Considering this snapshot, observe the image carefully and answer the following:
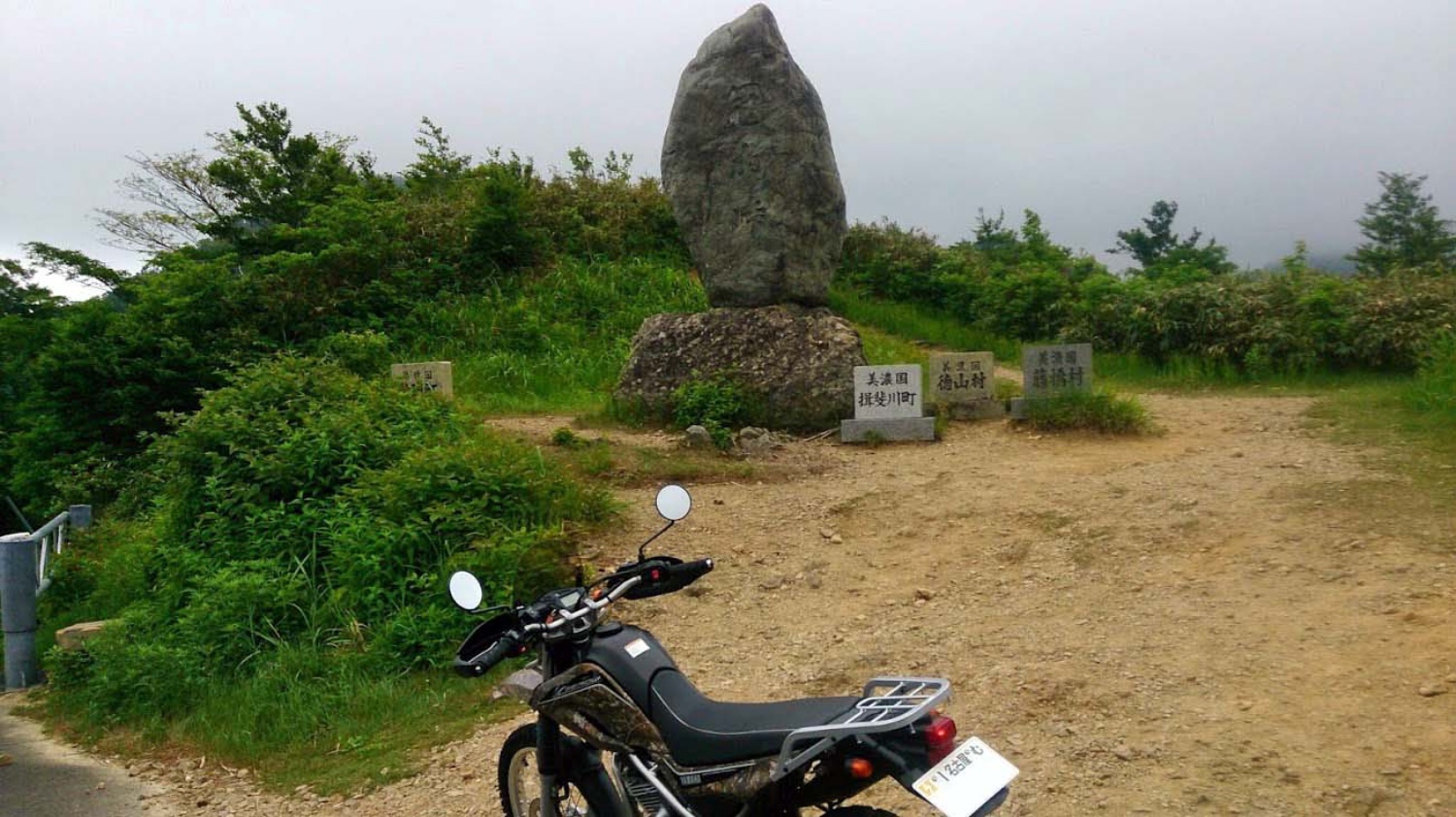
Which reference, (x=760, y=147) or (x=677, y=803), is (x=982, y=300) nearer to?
(x=760, y=147)

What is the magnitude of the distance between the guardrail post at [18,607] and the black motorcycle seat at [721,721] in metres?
5.76

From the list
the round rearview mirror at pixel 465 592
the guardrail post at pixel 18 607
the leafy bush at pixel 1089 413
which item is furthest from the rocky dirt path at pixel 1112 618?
the guardrail post at pixel 18 607

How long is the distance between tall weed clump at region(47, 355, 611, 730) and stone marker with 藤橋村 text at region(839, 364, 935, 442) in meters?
2.89

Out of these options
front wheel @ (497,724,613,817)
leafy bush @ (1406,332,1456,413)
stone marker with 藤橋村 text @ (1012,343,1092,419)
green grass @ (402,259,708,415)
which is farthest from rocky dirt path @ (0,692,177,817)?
leafy bush @ (1406,332,1456,413)

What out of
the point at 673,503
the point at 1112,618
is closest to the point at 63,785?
the point at 673,503

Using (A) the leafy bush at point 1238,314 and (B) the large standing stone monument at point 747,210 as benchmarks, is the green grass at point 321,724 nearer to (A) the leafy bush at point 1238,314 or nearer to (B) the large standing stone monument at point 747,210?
(B) the large standing stone monument at point 747,210

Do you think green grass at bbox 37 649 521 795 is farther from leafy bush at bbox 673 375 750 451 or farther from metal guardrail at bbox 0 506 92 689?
leafy bush at bbox 673 375 750 451

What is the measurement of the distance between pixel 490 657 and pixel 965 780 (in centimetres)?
124

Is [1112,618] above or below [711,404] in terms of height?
below

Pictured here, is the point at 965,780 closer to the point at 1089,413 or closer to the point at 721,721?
the point at 721,721

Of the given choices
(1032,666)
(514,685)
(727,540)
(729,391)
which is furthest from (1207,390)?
(514,685)

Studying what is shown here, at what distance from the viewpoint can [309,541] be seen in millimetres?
6766

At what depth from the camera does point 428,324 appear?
1502 cm

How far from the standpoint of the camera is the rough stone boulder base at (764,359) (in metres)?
9.69
